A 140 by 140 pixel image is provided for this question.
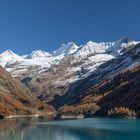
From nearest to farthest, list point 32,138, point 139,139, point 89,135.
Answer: point 139,139 < point 32,138 < point 89,135

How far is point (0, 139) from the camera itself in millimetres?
158125

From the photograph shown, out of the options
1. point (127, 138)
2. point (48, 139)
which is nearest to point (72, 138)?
point (48, 139)

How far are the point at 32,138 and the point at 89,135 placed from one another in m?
26.1

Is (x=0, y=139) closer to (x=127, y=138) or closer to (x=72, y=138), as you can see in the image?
(x=72, y=138)

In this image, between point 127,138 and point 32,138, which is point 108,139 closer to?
point 127,138

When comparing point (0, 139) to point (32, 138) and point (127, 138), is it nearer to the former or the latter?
point (32, 138)

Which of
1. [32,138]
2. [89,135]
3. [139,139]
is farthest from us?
[89,135]

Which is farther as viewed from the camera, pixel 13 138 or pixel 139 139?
→ pixel 13 138

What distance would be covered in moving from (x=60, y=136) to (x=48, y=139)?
38.8 feet

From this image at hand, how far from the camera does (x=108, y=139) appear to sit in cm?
15488

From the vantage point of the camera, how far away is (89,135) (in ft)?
565

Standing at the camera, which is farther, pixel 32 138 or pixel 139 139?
pixel 32 138

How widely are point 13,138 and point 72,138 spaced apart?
23863 mm

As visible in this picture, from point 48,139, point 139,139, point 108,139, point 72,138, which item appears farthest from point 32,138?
point 139,139
